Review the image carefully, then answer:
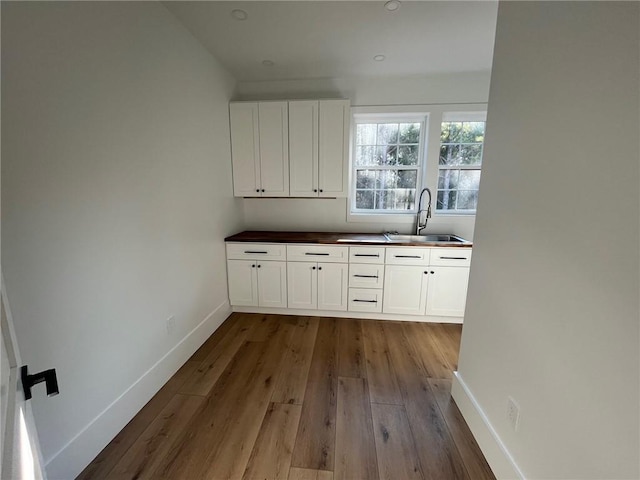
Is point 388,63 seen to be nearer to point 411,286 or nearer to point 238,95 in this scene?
point 238,95

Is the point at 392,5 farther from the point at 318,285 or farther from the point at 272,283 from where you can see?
the point at 272,283

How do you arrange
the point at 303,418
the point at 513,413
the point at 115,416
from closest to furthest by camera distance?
the point at 513,413, the point at 115,416, the point at 303,418

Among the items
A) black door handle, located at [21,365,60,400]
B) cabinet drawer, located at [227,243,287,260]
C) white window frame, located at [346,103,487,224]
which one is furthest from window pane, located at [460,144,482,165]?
black door handle, located at [21,365,60,400]

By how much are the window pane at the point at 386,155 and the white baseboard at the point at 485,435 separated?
7.86 ft

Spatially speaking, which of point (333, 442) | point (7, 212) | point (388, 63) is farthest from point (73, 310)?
point (388, 63)

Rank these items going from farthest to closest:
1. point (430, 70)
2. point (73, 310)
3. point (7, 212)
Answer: point (430, 70) < point (73, 310) < point (7, 212)

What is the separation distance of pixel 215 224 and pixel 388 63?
2.35 meters

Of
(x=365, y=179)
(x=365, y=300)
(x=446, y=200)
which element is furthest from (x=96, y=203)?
(x=446, y=200)

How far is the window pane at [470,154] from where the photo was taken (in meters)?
3.15

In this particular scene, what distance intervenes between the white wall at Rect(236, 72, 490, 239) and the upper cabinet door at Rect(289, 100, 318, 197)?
33 cm

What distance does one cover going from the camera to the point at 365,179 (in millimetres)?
3354

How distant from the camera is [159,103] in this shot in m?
1.81

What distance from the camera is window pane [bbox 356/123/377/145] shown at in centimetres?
325

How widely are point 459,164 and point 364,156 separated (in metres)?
1.13
